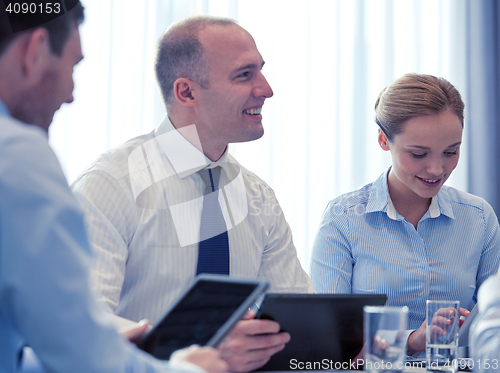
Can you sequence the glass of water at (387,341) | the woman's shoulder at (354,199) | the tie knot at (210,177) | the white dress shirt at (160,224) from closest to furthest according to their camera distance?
the glass of water at (387,341)
the white dress shirt at (160,224)
the tie knot at (210,177)
the woman's shoulder at (354,199)

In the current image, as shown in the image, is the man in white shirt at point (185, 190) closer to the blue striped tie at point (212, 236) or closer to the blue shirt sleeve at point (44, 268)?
the blue striped tie at point (212, 236)

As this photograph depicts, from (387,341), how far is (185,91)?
43.7 inches

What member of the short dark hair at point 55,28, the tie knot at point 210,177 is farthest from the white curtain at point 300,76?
the short dark hair at point 55,28

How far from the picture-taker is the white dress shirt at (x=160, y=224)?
1382mm

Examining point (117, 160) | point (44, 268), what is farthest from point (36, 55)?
point (117, 160)

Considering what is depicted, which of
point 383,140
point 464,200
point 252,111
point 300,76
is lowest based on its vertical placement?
point 464,200

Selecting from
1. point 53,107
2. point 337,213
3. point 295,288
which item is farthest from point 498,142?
point 53,107

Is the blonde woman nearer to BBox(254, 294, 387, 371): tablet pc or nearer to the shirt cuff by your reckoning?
BBox(254, 294, 387, 371): tablet pc

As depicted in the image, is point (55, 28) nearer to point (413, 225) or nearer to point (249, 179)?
point (249, 179)

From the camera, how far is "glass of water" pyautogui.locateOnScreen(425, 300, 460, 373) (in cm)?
102

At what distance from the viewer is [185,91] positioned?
5.48 feet

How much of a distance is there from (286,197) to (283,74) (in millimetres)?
665

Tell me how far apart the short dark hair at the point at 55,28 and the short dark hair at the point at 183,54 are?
839 mm

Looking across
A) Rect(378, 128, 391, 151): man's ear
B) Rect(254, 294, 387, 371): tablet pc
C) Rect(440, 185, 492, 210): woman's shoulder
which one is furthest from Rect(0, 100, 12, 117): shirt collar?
Rect(440, 185, 492, 210): woman's shoulder
